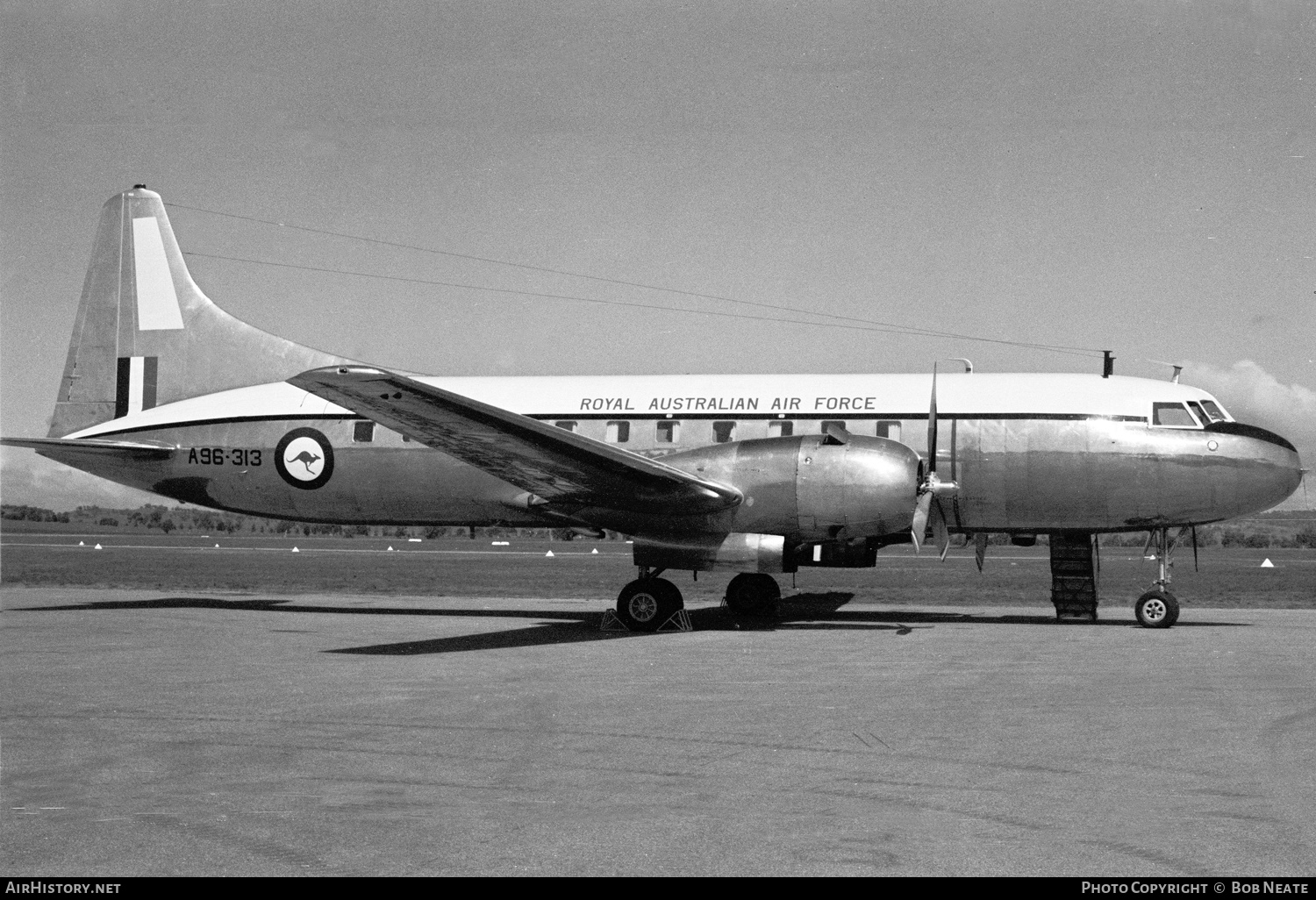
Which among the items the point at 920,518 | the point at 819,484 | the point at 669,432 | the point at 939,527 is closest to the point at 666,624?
the point at 819,484

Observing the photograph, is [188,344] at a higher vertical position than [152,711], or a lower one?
higher

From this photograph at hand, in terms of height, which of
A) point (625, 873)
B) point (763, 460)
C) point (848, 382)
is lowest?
point (625, 873)

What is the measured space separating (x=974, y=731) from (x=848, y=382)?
12.1 metres

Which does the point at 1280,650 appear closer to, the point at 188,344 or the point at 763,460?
the point at 763,460

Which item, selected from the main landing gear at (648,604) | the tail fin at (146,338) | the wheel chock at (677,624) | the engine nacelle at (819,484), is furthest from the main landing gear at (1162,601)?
the tail fin at (146,338)

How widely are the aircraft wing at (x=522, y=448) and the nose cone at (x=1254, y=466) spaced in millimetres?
8068

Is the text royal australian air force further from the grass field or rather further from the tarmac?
the grass field

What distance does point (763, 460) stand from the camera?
18.4m

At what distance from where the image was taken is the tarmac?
6309 millimetres

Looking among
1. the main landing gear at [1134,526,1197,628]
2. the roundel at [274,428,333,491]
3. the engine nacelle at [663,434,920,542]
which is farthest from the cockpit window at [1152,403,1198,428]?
the roundel at [274,428,333,491]

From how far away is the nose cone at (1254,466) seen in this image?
1938cm

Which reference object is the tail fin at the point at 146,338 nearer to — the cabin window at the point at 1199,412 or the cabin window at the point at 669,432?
the cabin window at the point at 669,432

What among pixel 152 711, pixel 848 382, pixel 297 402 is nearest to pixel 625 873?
pixel 152 711

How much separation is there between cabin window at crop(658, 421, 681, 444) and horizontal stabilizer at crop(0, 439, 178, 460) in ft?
31.8
